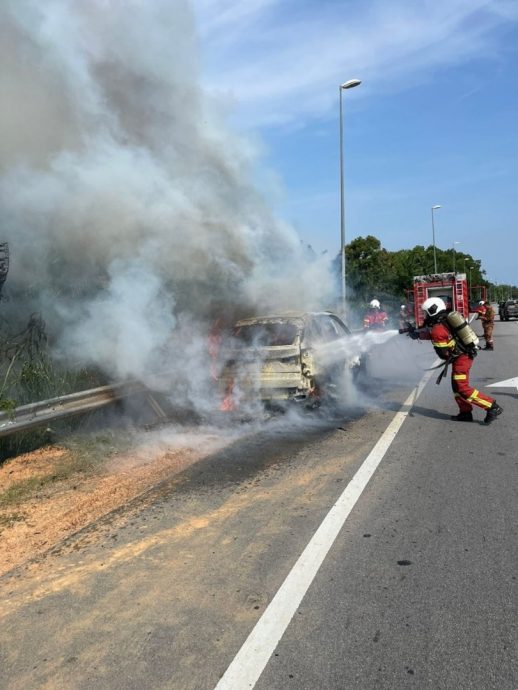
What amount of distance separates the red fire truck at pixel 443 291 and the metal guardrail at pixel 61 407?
56.0 feet

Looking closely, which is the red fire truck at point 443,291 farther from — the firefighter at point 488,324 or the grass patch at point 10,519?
the grass patch at point 10,519

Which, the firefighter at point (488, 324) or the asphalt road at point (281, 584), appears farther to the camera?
the firefighter at point (488, 324)

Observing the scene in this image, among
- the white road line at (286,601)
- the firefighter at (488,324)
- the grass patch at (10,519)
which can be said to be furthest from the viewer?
the firefighter at (488,324)

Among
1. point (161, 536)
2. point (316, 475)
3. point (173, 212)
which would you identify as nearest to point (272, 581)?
point (161, 536)

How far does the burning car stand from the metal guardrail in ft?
3.98

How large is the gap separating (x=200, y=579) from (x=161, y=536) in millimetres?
708

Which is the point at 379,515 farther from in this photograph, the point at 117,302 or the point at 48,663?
the point at 117,302

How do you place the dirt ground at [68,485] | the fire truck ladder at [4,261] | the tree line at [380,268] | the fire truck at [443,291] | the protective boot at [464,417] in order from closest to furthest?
the dirt ground at [68,485], the fire truck ladder at [4,261], the protective boot at [464,417], the fire truck at [443,291], the tree line at [380,268]

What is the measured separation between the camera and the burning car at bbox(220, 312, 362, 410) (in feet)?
24.1

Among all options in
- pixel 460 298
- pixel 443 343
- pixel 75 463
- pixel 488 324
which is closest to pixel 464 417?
pixel 443 343

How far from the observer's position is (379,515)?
4.16 m

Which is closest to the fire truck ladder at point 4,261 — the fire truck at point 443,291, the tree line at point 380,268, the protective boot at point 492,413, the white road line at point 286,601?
the white road line at point 286,601

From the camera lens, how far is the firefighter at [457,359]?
7051mm

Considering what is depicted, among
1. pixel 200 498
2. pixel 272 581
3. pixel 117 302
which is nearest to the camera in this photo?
pixel 272 581
